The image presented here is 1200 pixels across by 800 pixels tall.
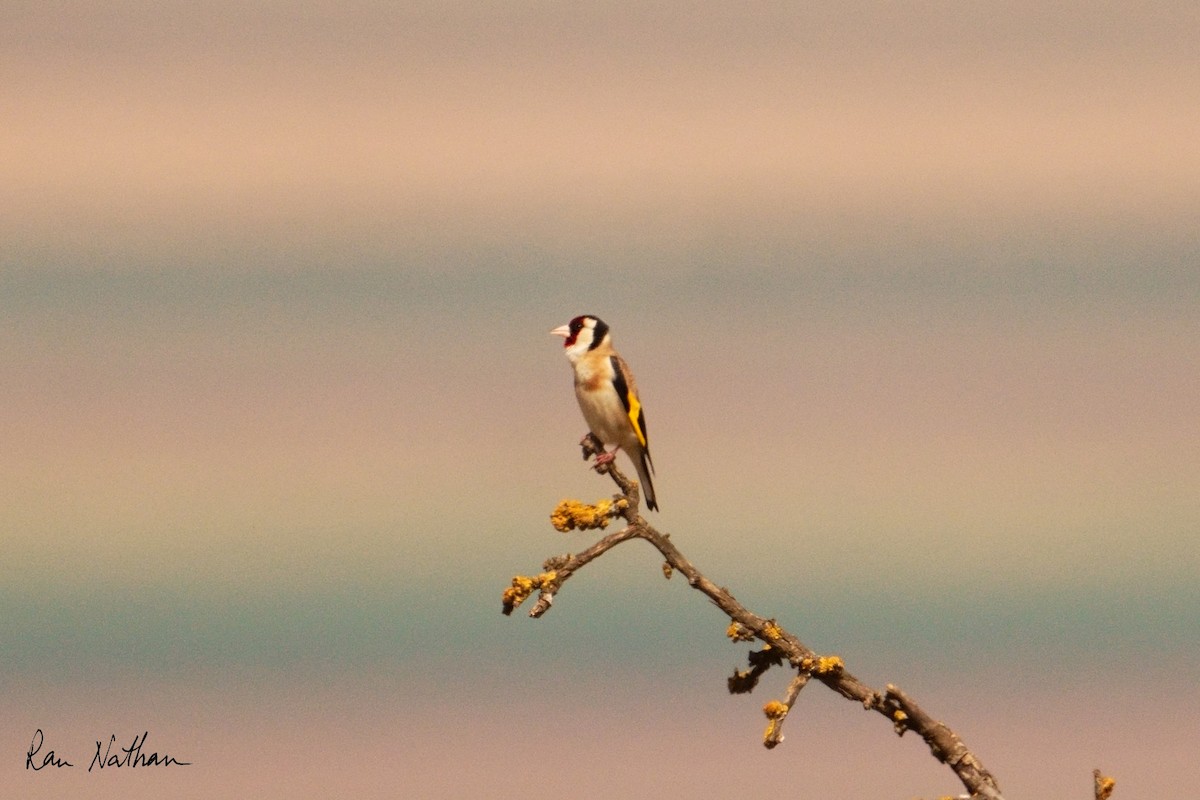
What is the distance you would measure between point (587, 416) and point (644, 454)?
667 millimetres

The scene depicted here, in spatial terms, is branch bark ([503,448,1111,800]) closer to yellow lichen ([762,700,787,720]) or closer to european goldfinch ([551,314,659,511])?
yellow lichen ([762,700,787,720])

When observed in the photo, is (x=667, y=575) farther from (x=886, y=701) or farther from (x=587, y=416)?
(x=587, y=416)

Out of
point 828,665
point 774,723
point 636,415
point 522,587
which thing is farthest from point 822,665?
point 636,415

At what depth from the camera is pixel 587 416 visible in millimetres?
13156

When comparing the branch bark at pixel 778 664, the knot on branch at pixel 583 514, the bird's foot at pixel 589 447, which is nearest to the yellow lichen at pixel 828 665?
the branch bark at pixel 778 664

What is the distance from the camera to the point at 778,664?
20.4 ft

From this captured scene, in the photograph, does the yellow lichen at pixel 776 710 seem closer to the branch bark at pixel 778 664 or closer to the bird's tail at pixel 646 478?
the branch bark at pixel 778 664

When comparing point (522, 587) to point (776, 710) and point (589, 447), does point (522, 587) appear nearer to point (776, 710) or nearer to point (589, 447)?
point (776, 710)

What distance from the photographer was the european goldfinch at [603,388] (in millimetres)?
12836

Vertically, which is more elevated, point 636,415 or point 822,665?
point 636,415

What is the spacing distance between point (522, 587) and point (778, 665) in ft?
3.85

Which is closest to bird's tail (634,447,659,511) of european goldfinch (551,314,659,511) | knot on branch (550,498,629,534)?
european goldfinch (551,314,659,511)

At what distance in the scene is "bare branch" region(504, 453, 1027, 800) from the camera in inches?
217

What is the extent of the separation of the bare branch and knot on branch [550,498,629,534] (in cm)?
35
